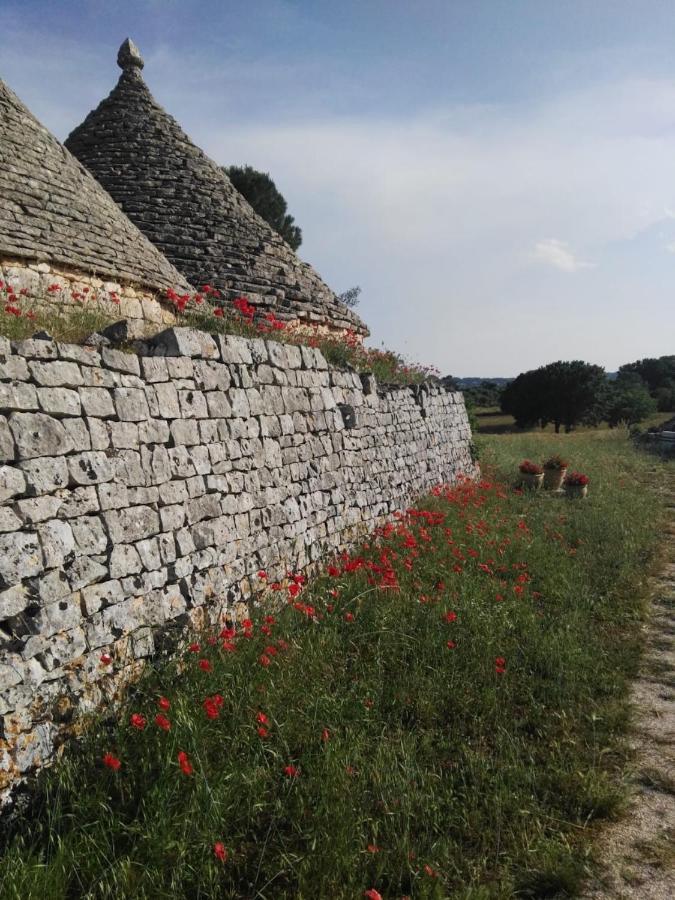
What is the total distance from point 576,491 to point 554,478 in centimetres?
69

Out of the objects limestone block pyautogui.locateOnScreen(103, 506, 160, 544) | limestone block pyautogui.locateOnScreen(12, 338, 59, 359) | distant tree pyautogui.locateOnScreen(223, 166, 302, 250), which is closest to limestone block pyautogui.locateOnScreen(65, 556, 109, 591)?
limestone block pyautogui.locateOnScreen(103, 506, 160, 544)

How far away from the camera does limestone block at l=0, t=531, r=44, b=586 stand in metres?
3.14

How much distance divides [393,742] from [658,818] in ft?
4.67

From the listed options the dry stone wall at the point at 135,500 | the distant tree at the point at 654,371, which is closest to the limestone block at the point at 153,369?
the dry stone wall at the point at 135,500

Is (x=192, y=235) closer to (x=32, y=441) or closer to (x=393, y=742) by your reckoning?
(x=32, y=441)

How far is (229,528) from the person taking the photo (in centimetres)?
503

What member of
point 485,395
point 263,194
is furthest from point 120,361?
point 485,395

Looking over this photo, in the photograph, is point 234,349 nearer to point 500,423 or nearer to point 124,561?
point 124,561

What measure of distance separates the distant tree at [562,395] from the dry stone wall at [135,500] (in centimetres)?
3264

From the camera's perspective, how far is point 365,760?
11.2 ft

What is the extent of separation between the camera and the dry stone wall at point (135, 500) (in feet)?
10.6

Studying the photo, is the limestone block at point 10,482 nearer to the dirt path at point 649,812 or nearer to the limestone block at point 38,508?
the limestone block at point 38,508

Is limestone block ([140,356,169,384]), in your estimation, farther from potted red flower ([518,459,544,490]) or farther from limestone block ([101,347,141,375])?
potted red flower ([518,459,544,490])

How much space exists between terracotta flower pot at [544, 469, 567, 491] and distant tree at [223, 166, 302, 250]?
52.3 feet
